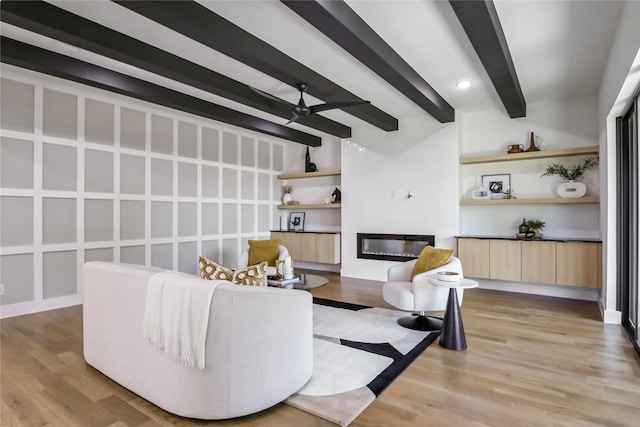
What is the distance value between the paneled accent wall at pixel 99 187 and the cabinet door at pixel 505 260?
440cm

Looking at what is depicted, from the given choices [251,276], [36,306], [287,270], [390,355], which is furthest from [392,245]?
[36,306]

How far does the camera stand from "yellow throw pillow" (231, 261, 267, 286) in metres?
2.46

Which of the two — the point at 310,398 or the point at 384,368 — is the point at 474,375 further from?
the point at 310,398

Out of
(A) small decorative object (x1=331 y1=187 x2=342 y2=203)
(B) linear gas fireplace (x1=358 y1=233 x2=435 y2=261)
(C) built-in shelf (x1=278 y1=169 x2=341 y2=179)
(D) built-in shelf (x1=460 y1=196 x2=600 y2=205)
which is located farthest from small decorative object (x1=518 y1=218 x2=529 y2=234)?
(C) built-in shelf (x1=278 y1=169 x2=341 y2=179)

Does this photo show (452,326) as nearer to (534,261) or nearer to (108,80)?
(534,261)

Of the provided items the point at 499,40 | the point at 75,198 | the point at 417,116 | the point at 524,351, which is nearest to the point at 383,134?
the point at 417,116

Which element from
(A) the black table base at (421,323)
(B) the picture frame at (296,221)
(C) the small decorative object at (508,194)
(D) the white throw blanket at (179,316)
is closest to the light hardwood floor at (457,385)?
(A) the black table base at (421,323)

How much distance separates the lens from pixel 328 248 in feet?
21.7

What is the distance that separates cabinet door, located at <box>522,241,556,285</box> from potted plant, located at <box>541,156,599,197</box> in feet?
2.57

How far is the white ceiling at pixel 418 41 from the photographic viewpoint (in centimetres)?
274

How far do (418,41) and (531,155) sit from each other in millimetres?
Answer: 2771

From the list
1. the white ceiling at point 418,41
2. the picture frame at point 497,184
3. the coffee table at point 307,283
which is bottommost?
the coffee table at point 307,283

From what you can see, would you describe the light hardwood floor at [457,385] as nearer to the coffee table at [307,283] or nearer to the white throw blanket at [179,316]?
the white throw blanket at [179,316]

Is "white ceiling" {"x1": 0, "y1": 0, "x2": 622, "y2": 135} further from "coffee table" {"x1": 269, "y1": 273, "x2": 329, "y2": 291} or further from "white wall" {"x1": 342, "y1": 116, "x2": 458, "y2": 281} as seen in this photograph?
"coffee table" {"x1": 269, "y1": 273, "x2": 329, "y2": 291}
